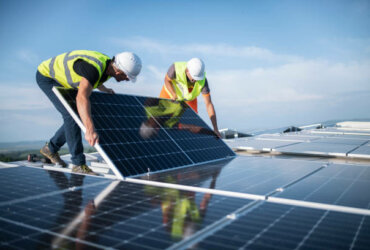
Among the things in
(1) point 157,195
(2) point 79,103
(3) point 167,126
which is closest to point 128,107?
(3) point 167,126

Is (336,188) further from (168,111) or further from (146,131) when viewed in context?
(168,111)

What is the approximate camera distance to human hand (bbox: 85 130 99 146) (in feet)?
15.8

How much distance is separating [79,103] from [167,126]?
213 centimetres

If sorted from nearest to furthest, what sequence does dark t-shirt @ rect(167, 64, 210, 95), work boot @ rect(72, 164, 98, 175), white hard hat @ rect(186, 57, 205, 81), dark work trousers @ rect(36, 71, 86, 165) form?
work boot @ rect(72, 164, 98, 175)
dark work trousers @ rect(36, 71, 86, 165)
white hard hat @ rect(186, 57, 205, 81)
dark t-shirt @ rect(167, 64, 210, 95)

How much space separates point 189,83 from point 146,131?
2529mm

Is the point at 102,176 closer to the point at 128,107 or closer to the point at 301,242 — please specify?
the point at 128,107

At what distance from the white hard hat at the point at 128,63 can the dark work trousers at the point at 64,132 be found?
116 centimetres

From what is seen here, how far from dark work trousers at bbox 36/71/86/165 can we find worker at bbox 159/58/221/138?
283 centimetres

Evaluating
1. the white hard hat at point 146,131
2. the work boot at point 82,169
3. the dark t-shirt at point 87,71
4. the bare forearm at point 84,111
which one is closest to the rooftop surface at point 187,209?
the work boot at point 82,169

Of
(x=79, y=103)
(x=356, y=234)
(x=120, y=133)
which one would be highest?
(x=79, y=103)

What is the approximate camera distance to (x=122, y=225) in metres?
2.75

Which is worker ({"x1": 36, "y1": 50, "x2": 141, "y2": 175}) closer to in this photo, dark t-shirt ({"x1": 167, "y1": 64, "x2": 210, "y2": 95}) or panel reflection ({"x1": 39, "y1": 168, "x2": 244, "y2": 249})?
panel reflection ({"x1": 39, "y1": 168, "x2": 244, "y2": 249})

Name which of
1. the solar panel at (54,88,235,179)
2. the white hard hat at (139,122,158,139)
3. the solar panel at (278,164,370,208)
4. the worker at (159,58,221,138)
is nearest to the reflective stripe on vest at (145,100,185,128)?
the solar panel at (54,88,235,179)

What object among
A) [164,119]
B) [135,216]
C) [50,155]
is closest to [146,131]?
[164,119]
